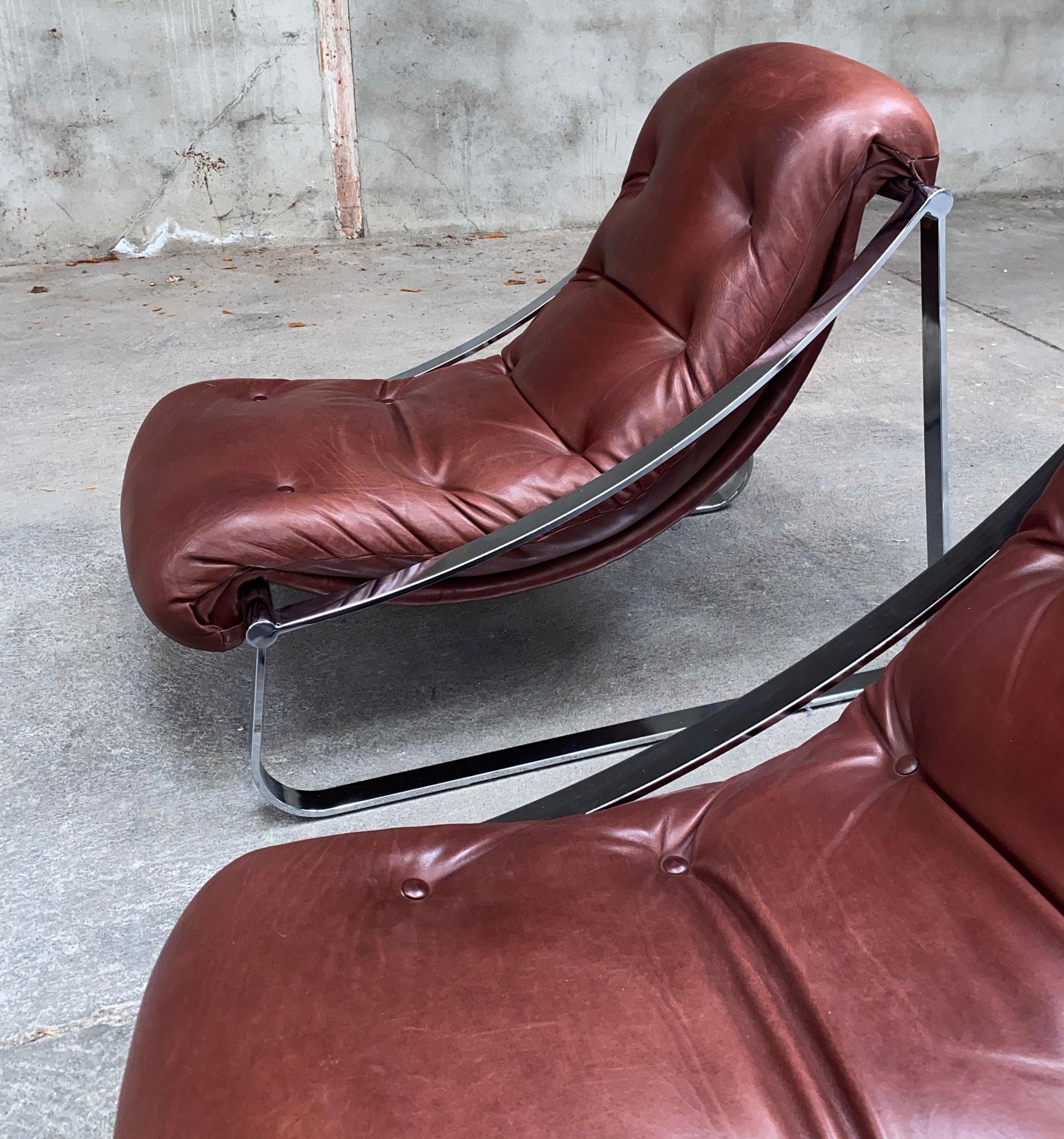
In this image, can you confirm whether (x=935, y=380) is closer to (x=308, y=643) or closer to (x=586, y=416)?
(x=586, y=416)

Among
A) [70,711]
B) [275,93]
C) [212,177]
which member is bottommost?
[70,711]

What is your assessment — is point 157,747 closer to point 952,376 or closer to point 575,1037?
point 575,1037

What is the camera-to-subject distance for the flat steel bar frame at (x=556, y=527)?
1449 millimetres

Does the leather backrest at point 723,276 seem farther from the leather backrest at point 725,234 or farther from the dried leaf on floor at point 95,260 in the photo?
the dried leaf on floor at point 95,260

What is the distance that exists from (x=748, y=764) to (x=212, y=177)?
12.2ft

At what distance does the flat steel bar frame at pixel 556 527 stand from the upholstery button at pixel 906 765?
1.40ft

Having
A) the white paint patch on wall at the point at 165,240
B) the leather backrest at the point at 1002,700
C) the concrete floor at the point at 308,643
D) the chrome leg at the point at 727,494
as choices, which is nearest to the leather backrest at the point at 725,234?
the concrete floor at the point at 308,643

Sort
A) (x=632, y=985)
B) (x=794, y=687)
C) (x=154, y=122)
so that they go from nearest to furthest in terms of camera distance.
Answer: (x=632, y=985)
(x=794, y=687)
(x=154, y=122)

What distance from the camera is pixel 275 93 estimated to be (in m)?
4.33

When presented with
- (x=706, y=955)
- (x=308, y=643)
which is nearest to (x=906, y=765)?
(x=706, y=955)

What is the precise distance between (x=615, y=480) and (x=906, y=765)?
0.65 m

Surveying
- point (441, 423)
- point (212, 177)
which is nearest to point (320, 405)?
point (441, 423)

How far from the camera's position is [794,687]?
3.59 feet

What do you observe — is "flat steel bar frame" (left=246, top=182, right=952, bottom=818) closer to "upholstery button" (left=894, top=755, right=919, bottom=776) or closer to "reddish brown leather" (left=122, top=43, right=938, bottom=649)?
"reddish brown leather" (left=122, top=43, right=938, bottom=649)
